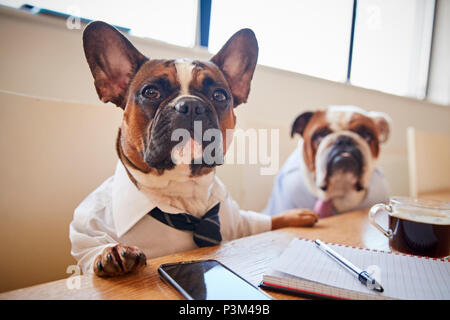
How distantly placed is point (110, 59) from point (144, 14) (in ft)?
0.69

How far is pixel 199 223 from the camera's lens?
0.62 meters

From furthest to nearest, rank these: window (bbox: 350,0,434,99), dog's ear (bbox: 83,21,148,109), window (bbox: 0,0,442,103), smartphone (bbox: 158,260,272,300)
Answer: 1. window (bbox: 350,0,434,99)
2. window (bbox: 0,0,442,103)
3. dog's ear (bbox: 83,21,148,109)
4. smartphone (bbox: 158,260,272,300)

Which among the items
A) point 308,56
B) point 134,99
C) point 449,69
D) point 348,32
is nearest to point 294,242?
point 134,99

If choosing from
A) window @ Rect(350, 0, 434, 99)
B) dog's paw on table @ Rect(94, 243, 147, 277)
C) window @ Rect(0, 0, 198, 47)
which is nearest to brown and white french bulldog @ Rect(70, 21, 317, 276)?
dog's paw on table @ Rect(94, 243, 147, 277)

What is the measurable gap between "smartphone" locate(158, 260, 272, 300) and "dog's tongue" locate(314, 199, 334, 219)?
22.4 inches

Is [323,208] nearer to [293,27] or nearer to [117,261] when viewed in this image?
[293,27]

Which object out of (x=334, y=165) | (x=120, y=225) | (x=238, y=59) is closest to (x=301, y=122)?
(x=334, y=165)

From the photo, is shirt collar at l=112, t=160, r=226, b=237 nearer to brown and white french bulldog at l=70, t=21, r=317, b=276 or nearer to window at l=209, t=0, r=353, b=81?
brown and white french bulldog at l=70, t=21, r=317, b=276

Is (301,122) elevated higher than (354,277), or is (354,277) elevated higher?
(301,122)

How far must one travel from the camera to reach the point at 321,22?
107 cm

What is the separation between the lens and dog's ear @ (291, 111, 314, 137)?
3.43ft
